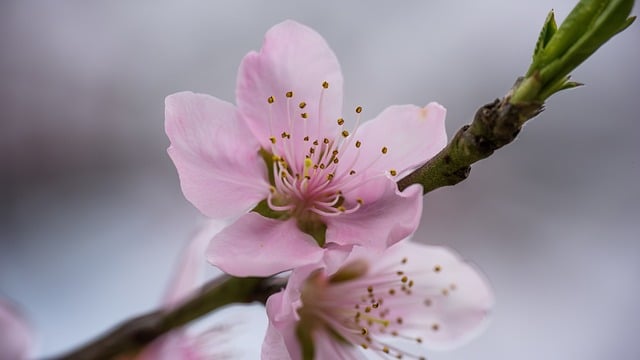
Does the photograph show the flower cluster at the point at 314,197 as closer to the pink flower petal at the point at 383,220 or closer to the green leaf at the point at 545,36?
the pink flower petal at the point at 383,220

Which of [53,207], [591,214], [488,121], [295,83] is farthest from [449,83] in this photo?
[488,121]

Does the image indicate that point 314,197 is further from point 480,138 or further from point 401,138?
point 480,138

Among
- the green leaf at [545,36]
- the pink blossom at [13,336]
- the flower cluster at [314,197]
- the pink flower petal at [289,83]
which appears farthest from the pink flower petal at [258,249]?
the pink blossom at [13,336]

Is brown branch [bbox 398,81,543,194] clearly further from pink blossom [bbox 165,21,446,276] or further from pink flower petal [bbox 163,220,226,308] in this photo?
pink flower petal [bbox 163,220,226,308]

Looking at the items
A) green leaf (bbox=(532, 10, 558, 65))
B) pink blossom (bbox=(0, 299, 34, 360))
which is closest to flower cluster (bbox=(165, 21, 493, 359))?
green leaf (bbox=(532, 10, 558, 65))

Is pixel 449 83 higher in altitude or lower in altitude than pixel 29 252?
higher

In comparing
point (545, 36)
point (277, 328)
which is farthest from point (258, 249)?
point (545, 36)

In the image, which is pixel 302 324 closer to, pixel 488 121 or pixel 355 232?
pixel 355 232
